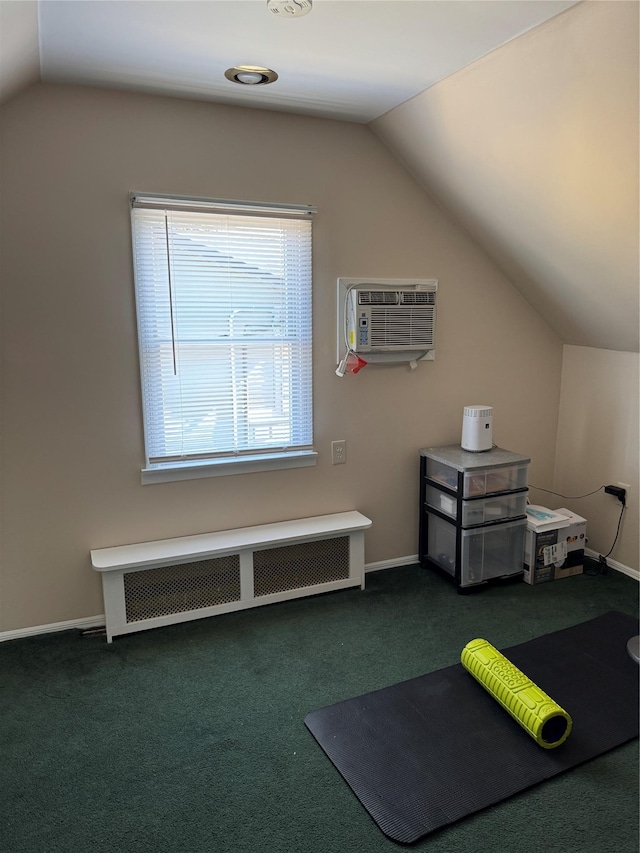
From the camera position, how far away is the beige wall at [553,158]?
6.62 feet

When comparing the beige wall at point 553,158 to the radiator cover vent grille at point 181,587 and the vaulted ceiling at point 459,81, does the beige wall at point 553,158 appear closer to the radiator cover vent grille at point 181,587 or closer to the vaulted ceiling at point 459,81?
the vaulted ceiling at point 459,81

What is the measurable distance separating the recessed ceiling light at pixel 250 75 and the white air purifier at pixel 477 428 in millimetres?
1961

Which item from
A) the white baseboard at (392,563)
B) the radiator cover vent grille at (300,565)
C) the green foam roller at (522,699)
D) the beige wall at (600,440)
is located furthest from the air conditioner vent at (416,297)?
the green foam roller at (522,699)

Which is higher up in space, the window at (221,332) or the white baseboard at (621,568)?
the window at (221,332)

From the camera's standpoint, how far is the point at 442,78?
8.17ft

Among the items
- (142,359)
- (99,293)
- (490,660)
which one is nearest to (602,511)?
(490,660)

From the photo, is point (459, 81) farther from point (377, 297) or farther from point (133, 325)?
point (133, 325)

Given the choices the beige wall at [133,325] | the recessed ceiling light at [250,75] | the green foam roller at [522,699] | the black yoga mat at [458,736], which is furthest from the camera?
the beige wall at [133,325]

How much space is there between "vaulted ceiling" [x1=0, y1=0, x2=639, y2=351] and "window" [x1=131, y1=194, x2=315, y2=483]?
0.56 meters

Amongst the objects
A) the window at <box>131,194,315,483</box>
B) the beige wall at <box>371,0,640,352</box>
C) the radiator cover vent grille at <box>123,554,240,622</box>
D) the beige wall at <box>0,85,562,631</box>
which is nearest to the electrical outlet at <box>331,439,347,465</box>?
the beige wall at <box>0,85,562,631</box>

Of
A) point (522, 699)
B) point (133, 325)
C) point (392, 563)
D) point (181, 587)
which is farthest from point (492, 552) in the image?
point (133, 325)

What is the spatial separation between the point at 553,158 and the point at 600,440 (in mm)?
1851

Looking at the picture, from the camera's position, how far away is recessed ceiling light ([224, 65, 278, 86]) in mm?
2400

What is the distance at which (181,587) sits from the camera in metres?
3.01
